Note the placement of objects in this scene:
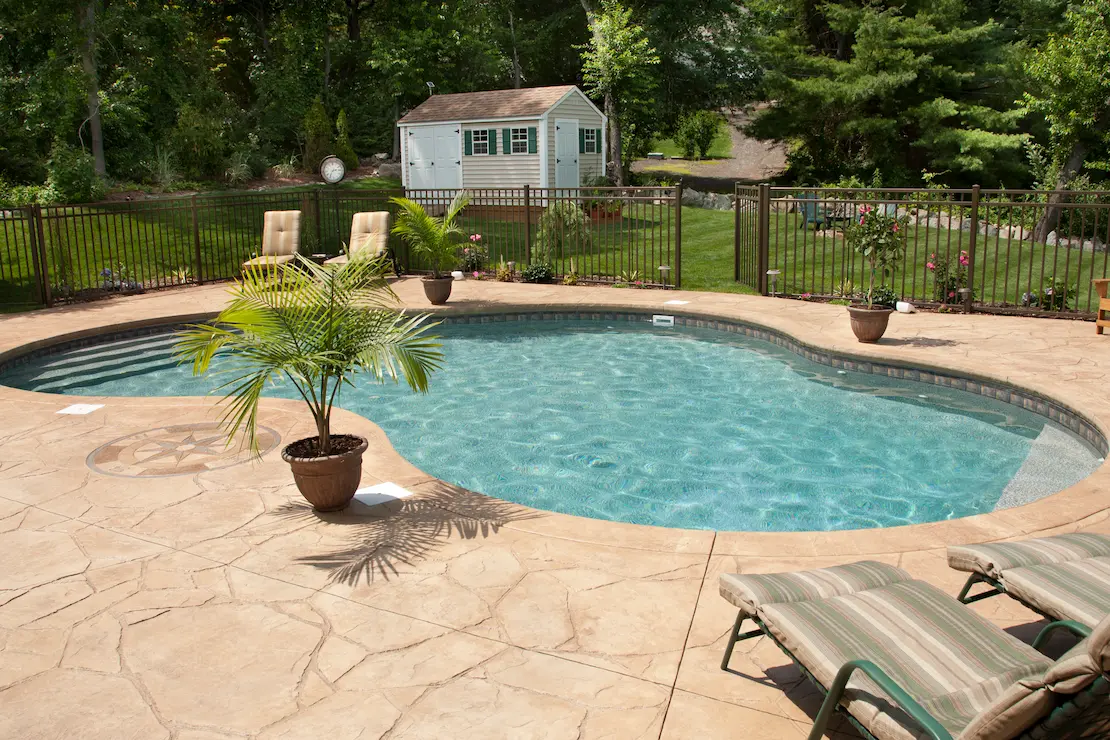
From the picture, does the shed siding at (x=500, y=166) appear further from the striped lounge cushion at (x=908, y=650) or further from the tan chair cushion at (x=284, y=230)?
the striped lounge cushion at (x=908, y=650)

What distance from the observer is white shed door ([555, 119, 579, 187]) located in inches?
1019

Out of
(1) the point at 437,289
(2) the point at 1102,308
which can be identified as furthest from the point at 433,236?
(2) the point at 1102,308

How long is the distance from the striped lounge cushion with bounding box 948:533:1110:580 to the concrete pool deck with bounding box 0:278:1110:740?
0.39 metres

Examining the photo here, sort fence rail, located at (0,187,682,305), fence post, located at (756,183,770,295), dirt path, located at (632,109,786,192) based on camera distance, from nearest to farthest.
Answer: fence post, located at (756,183,770,295) < fence rail, located at (0,187,682,305) < dirt path, located at (632,109,786,192)

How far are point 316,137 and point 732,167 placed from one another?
21354 millimetres

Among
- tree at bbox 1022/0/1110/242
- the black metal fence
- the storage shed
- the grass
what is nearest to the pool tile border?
the black metal fence

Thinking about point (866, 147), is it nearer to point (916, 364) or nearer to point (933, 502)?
point (916, 364)

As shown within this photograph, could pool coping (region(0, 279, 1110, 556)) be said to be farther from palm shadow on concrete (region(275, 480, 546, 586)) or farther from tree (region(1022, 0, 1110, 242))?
tree (region(1022, 0, 1110, 242))

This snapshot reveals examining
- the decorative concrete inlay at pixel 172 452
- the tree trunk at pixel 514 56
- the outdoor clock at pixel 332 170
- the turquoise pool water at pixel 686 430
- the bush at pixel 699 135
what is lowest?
the turquoise pool water at pixel 686 430

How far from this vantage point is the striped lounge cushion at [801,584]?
318 cm

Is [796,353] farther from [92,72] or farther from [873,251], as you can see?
[92,72]

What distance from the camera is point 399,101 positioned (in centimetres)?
3291

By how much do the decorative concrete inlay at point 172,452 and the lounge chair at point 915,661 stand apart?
4.02 m

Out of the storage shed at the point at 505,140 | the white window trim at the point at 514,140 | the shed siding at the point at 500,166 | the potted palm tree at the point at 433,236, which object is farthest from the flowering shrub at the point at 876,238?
the white window trim at the point at 514,140
